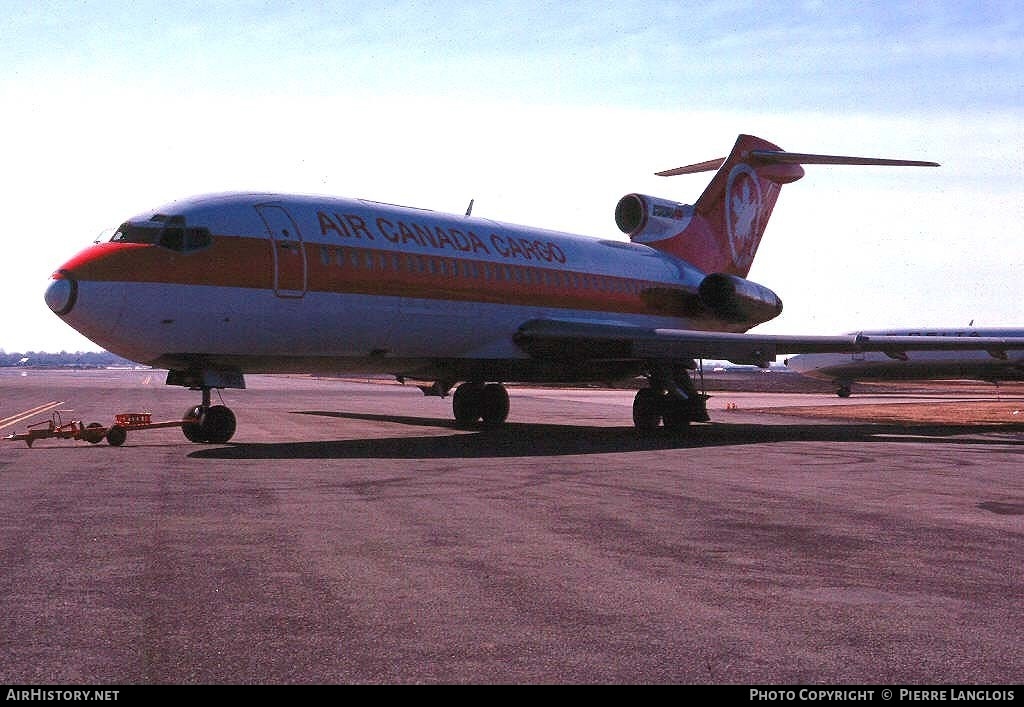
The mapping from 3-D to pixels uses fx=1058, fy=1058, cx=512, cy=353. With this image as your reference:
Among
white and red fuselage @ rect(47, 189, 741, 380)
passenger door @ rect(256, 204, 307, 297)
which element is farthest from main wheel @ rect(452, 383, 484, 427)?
passenger door @ rect(256, 204, 307, 297)

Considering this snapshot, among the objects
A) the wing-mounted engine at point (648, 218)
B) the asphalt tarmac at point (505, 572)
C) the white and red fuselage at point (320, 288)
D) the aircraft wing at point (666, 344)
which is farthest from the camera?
the wing-mounted engine at point (648, 218)

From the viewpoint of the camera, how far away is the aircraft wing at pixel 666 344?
24266 millimetres

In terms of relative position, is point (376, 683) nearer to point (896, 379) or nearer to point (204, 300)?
point (204, 300)

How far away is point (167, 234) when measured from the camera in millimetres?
18312

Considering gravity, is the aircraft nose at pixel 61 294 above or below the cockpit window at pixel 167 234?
below

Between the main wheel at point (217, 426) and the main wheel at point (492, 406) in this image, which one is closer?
the main wheel at point (217, 426)

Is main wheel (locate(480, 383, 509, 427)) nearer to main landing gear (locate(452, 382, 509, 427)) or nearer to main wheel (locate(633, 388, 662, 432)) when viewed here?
main landing gear (locate(452, 382, 509, 427))

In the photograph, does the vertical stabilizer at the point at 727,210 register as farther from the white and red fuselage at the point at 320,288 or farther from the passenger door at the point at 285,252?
the passenger door at the point at 285,252

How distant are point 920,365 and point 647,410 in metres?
36.6

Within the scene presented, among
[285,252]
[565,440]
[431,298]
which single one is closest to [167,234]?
[285,252]

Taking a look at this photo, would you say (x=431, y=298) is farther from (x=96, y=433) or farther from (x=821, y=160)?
(x=821, y=160)

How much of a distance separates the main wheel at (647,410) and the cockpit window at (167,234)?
11193 millimetres

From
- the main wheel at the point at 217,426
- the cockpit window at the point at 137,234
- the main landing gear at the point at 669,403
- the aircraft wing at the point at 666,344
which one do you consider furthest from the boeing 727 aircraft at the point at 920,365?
the cockpit window at the point at 137,234

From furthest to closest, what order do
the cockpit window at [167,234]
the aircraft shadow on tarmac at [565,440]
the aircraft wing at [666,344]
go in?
the aircraft wing at [666,344] → the cockpit window at [167,234] → the aircraft shadow on tarmac at [565,440]
